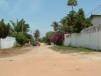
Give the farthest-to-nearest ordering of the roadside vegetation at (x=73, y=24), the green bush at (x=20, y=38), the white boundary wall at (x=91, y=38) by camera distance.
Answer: the green bush at (x=20, y=38) → the roadside vegetation at (x=73, y=24) → the white boundary wall at (x=91, y=38)

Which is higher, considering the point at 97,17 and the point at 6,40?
the point at 97,17

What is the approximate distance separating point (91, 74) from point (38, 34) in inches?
5899

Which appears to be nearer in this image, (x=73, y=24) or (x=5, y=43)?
(x=73, y=24)

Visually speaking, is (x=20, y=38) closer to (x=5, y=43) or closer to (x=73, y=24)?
(x=5, y=43)

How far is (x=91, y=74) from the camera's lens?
42.0 ft

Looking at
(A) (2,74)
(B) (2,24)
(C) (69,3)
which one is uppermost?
(C) (69,3)

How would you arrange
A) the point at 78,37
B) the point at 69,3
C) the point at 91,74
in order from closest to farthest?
the point at 91,74
the point at 78,37
the point at 69,3

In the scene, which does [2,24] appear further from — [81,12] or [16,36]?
[16,36]

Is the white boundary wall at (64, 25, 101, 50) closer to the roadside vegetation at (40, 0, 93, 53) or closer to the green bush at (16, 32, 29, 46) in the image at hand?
the roadside vegetation at (40, 0, 93, 53)

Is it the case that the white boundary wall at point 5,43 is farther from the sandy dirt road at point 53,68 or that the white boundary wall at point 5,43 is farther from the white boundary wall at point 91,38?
the sandy dirt road at point 53,68

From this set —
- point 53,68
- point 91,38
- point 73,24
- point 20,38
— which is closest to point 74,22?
point 73,24

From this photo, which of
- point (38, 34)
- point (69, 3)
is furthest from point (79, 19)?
point (38, 34)

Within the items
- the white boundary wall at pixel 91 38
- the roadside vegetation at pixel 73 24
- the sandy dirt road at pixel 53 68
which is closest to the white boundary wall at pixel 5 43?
the roadside vegetation at pixel 73 24

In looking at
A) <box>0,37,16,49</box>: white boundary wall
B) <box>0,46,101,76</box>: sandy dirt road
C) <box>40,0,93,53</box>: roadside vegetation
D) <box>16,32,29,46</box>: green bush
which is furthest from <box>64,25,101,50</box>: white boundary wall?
<box>16,32,29,46</box>: green bush
